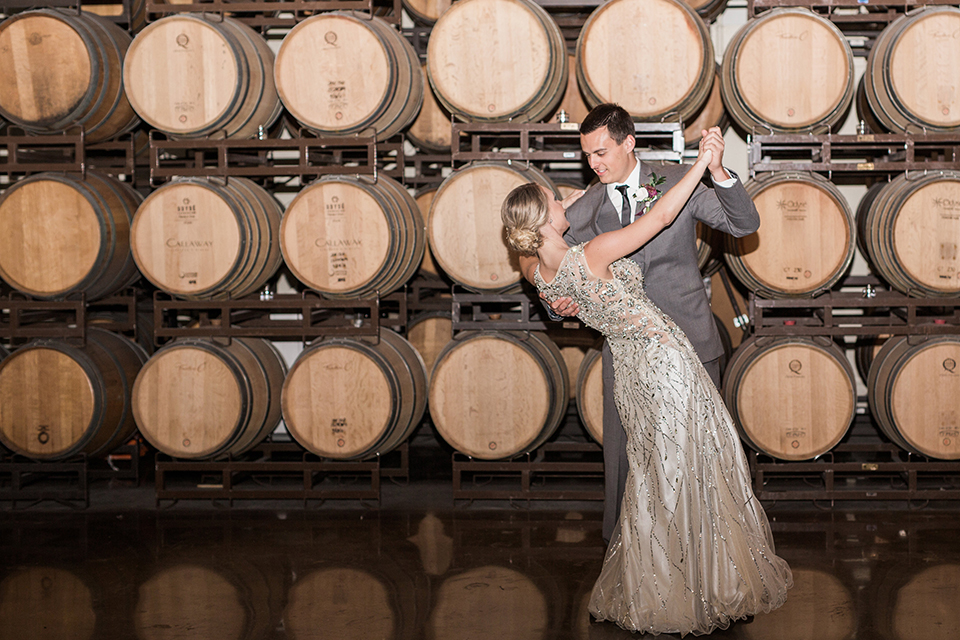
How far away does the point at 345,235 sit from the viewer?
4.37 m

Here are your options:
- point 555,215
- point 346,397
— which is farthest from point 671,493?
point 346,397

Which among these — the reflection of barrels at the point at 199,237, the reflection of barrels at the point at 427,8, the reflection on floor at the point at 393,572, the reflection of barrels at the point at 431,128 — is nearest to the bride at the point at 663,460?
the reflection on floor at the point at 393,572

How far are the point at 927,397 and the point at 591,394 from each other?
1736 millimetres

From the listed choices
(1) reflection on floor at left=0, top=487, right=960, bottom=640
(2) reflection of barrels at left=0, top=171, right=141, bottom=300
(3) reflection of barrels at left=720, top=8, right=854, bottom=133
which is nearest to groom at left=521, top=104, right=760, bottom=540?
(1) reflection on floor at left=0, top=487, right=960, bottom=640

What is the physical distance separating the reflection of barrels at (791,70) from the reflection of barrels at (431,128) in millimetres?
1815

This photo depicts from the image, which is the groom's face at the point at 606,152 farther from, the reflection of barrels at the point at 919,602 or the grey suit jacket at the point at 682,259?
the reflection of barrels at the point at 919,602

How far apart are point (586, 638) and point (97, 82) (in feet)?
12.8

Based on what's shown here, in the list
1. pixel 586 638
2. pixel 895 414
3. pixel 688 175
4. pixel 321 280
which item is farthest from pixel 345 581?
pixel 895 414

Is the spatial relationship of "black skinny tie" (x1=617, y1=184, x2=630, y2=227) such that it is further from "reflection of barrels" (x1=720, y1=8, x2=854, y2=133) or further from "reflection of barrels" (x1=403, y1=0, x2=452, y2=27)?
"reflection of barrels" (x1=403, y1=0, x2=452, y2=27)

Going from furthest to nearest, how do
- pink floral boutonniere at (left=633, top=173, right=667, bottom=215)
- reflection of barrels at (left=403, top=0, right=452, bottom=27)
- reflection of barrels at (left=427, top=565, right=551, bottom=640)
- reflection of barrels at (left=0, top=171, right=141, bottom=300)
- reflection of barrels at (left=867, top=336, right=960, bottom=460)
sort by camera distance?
reflection of barrels at (left=403, top=0, right=452, bottom=27) < reflection of barrels at (left=0, top=171, right=141, bottom=300) < reflection of barrels at (left=867, top=336, right=960, bottom=460) < pink floral boutonniere at (left=633, top=173, right=667, bottom=215) < reflection of barrels at (left=427, top=565, right=551, bottom=640)

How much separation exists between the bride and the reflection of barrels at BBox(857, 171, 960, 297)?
5.98 ft

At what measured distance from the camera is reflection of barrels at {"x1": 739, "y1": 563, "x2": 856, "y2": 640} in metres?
2.96

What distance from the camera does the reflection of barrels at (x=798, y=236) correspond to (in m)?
4.16

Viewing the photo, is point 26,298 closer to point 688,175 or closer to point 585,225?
point 585,225
